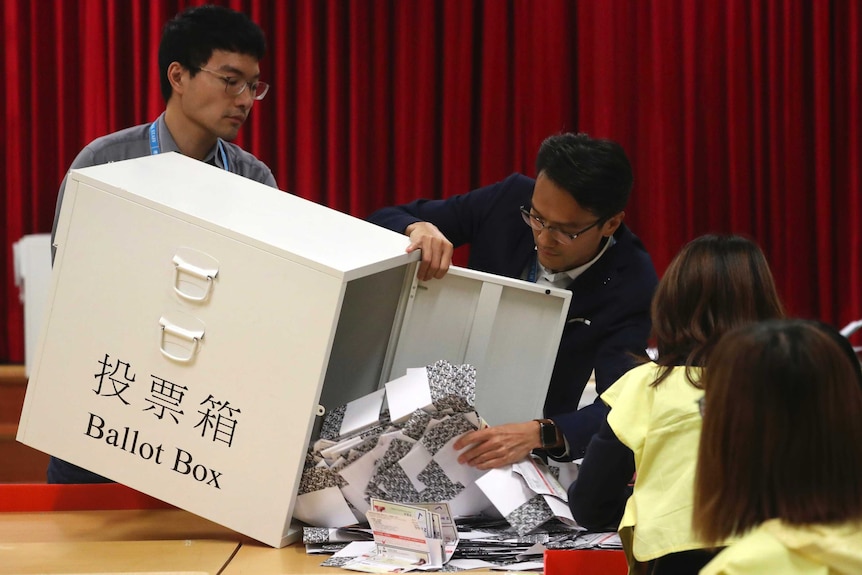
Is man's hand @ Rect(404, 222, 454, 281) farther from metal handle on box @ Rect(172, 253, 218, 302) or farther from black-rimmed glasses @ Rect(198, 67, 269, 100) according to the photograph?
black-rimmed glasses @ Rect(198, 67, 269, 100)

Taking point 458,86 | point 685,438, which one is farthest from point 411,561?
point 458,86

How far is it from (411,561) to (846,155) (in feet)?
7.93

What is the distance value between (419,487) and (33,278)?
2232mm

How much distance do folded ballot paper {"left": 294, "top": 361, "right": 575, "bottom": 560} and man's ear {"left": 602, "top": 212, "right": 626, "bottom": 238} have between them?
0.40 meters

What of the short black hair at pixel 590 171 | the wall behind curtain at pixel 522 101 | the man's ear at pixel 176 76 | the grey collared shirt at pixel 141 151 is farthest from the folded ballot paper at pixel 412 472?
the wall behind curtain at pixel 522 101

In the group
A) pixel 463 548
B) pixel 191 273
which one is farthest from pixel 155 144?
pixel 463 548

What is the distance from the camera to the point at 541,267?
173 cm

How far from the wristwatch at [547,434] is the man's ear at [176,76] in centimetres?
97

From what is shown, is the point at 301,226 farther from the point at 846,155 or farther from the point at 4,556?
the point at 846,155

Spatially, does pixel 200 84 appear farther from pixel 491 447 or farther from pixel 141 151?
pixel 491 447

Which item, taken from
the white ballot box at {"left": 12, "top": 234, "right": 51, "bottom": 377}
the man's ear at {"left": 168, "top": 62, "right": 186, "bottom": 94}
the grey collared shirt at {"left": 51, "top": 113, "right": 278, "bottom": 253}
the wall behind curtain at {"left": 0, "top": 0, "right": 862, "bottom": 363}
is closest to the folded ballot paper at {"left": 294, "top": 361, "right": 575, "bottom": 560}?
the grey collared shirt at {"left": 51, "top": 113, "right": 278, "bottom": 253}

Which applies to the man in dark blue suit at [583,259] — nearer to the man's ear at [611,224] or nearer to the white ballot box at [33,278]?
the man's ear at [611,224]

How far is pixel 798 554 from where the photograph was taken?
83 cm

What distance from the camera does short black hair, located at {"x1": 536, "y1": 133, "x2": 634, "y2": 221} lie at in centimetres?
162
